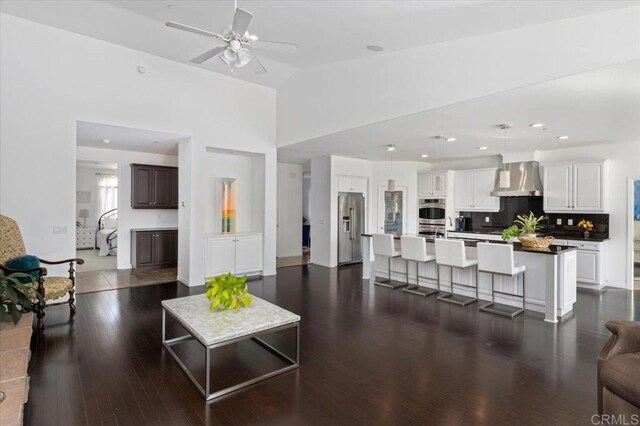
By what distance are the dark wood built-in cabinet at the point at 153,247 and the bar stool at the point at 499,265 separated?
6.39m

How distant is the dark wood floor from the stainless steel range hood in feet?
8.89

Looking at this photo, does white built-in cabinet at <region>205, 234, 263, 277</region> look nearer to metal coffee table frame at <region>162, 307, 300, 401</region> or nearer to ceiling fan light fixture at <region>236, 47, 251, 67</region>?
metal coffee table frame at <region>162, 307, 300, 401</region>

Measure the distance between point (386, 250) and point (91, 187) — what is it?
32.3 feet

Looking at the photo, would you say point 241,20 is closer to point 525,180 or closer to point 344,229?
point 344,229

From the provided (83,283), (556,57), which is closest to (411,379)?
(556,57)

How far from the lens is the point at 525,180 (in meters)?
6.93

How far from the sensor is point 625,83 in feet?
10.9

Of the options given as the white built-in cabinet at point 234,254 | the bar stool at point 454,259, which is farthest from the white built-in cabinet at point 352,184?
the bar stool at point 454,259

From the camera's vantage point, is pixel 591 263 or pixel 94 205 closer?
pixel 591 263

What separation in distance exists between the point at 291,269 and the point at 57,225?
4296 millimetres

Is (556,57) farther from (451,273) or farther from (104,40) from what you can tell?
(104,40)

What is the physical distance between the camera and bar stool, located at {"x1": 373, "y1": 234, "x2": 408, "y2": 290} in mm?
5984

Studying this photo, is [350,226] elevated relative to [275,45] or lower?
lower

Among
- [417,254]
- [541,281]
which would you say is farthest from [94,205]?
[541,281]
